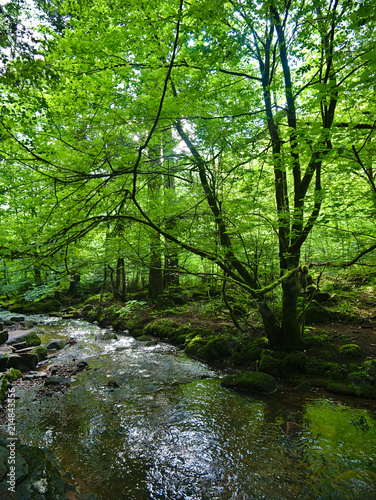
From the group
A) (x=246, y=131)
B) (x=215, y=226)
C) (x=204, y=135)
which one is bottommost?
(x=215, y=226)

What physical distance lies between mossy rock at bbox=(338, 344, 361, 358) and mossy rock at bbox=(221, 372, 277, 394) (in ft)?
5.89

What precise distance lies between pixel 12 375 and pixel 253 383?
206 inches

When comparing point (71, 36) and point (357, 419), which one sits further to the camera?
point (71, 36)

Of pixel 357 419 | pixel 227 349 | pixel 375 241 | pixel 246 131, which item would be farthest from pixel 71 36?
pixel 357 419

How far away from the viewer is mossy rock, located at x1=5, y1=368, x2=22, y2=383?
5644 mm

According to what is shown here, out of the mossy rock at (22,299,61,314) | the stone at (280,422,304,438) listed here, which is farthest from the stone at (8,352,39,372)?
the mossy rock at (22,299,61,314)

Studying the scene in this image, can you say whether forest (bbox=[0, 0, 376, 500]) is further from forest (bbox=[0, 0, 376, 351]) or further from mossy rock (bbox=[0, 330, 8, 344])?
mossy rock (bbox=[0, 330, 8, 344])

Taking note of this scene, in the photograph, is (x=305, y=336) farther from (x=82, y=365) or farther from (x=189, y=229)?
(x=82, y=365)

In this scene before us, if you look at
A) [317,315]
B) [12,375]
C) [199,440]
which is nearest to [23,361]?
[12,375]

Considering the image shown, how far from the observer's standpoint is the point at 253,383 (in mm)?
5098

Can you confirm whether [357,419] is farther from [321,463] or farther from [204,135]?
[204,135]

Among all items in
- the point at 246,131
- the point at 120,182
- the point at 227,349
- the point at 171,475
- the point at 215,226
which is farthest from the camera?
the point at 227,349

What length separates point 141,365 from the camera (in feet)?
22.0

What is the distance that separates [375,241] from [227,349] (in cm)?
438
